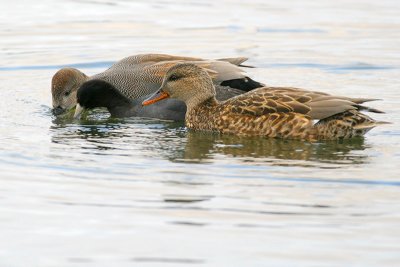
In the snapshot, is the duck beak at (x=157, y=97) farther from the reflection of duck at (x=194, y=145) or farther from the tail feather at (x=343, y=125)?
the tail feather at (x=343, y=125)

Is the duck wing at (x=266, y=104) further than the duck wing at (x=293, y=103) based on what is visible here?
Yes

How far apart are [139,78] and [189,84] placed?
6.03 feet

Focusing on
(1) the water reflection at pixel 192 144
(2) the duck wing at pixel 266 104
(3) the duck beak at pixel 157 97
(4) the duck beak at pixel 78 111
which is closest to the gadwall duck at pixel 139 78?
(4) the duck beak at pixel 78 111

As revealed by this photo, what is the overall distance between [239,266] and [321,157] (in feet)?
10.7

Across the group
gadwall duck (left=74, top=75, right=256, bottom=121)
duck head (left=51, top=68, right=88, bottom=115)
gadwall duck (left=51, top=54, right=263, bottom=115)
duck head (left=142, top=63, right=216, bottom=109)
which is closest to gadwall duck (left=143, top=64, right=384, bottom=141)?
duck head (left=142, top=63, right=216, bottom=109)

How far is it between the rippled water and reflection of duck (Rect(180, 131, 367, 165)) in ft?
0.06

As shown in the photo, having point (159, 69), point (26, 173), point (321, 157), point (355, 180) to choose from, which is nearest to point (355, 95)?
point (159, 69)

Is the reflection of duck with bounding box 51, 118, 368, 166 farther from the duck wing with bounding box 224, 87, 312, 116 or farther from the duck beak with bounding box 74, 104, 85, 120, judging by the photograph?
the duck beak with bounding box 74, 104, 85, 120

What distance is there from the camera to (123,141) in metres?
10.8

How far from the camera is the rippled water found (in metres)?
7.19

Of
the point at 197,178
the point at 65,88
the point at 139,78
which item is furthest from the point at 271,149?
the point at 65,88

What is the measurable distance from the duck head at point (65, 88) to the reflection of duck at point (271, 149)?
8.16 feet

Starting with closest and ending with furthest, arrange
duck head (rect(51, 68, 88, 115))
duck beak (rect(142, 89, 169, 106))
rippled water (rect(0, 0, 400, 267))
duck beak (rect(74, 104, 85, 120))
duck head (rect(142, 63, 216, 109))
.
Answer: rippled water (rect(0, 0, 400, 267)), duck head (rect(142, 63, 216, 109)), duck beak (rect(142, 89, 169, 106)), duck beak (rect(74, 104, 85, 120)), duck head (rect(51, 68, 88, 115))

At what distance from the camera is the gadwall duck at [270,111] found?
34.9 feet
